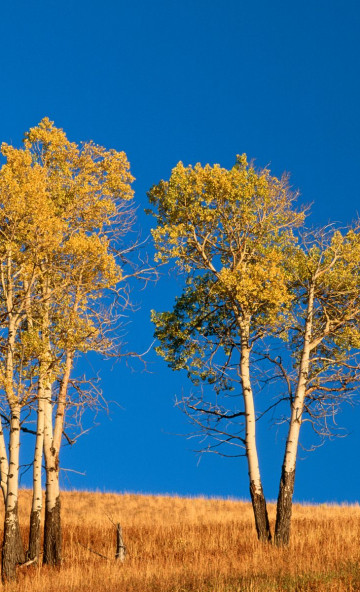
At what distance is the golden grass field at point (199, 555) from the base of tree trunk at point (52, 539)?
476mm

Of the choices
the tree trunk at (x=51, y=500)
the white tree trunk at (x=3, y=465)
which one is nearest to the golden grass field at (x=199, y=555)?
the tree trunk at (x=51, y=500)

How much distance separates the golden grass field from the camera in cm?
1328

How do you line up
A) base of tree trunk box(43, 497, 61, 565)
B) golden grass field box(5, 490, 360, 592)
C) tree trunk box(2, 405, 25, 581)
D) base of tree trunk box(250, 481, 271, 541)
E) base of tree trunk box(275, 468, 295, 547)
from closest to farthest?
golden grass field box(5, 490, 360, 592) → tree trunk box(2, 405, 25, 581) → base of tree trunk box(43, 497, 61, 565) → base of tree trunk box(250, 481, 271, 541) → base of tree trunk box(275, 468, 295, 547)

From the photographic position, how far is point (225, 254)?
21719 millimetres

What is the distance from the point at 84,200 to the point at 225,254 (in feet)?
16.1

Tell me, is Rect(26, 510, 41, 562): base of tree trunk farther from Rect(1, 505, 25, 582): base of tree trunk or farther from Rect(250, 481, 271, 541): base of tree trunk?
Rect(250, 481, 271, 541): base of tree trunk

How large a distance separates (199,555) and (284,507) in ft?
9.79

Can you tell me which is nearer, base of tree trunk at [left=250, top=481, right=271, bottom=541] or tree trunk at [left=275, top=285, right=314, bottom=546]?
base of tree trunk at [left=250, top=481, right=271, bottom=541]

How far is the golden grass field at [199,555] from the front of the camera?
1328 cm

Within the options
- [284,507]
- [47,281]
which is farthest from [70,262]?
[284,507]

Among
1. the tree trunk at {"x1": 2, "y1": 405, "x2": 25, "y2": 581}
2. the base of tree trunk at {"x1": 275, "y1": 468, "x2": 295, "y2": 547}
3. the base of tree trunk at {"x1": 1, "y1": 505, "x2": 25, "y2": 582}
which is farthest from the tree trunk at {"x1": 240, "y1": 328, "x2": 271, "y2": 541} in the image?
the base of tree trunk at {"x1": 1, "y1": 505, "x2": 25, "y2": 582}

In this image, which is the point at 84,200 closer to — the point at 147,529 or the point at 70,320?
the point at 70,320

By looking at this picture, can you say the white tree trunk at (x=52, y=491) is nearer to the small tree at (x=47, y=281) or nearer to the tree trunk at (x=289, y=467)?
the small tree at (x=47, y=281)

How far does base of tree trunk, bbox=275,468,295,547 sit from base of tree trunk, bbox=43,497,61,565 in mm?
6535
